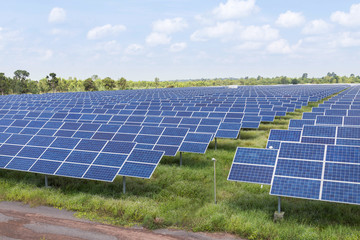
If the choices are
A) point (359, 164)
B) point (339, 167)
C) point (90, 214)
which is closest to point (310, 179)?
point (339, 167)

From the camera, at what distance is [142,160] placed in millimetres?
12070

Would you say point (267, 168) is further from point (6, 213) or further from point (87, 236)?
point (6, 213)

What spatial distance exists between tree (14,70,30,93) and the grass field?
10040cm

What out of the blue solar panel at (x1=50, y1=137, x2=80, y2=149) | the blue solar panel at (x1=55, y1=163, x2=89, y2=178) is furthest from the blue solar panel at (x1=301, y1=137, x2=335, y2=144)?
the blue solar panel at (x1=50, y1=137, x2=80, y2=149)

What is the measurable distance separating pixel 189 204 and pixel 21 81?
363ft

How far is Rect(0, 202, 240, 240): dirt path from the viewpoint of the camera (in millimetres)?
8664

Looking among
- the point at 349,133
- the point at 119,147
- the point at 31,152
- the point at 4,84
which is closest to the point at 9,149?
the point at 31,152

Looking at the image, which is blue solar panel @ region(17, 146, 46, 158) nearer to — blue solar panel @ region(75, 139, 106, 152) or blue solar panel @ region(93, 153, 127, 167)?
blue solar panel @ region(75, 139, 106, 152)

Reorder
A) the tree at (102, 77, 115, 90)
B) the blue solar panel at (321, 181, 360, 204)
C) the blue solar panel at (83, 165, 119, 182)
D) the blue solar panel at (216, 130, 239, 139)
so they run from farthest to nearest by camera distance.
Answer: the tree at (102, 77, 115, 90)
the blue solar panel at (216, 130, 239, 139)
the blue solar panel at (83, 165, 119, 182)
the blue solar panel at (321, 181, 360, 204)

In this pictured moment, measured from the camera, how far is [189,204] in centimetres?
1093

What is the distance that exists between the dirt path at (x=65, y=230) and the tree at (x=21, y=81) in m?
106

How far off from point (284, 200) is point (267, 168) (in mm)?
1565

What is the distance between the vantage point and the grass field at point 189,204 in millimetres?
8852

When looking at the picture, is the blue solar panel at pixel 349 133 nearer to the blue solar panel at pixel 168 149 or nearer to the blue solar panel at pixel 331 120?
the blue solar panel at pixel 331 120
